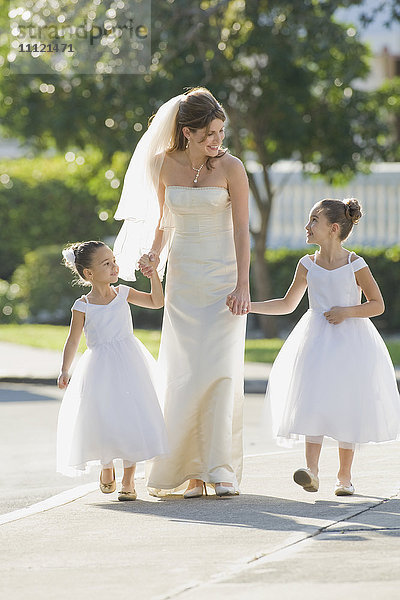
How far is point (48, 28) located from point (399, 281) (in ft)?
24.7

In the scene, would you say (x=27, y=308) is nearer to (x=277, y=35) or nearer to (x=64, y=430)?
(x=277, y=35)

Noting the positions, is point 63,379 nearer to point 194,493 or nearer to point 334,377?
point 194,493

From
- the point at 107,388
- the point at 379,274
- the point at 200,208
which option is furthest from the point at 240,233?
the point at 379,274

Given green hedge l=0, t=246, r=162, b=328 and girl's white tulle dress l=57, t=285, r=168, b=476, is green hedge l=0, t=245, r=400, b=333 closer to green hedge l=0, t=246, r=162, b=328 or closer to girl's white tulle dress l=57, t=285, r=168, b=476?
green hedge l=0, t=246, r=162, b=328

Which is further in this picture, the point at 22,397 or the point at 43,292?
the point at 43,292

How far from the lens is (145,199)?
23.2 ft

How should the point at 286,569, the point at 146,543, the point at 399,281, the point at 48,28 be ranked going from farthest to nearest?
the point at 399,281 → the point at 48,28 → the point at 146,543 → the point at 286,569

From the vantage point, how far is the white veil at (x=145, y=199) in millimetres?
6949

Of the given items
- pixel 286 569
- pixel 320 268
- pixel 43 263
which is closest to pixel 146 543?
pixel 286 569

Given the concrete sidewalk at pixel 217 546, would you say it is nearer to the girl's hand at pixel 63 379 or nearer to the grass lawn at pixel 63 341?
the girl's hand at pixel 63 379

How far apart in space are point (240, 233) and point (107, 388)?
110 cm

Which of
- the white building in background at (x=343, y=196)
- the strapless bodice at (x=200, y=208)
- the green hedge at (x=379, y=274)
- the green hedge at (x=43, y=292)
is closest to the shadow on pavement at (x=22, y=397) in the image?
the strapless bodice at (x=200, y=208)

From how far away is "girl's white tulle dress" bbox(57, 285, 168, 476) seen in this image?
658 centimetres

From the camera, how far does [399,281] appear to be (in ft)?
66.7
